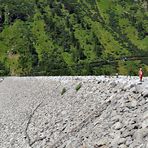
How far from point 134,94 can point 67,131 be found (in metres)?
9.87

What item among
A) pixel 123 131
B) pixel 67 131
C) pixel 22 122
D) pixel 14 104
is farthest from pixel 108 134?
pixel 14 104

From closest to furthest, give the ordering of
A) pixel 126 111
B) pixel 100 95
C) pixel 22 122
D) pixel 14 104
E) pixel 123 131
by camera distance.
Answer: pixel 123 131, pixel 126 111, pixel 100 95, pixel 22 122, pixel 14 104

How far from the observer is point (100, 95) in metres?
43.8

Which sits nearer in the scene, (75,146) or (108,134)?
(108,134)

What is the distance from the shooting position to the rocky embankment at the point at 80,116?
2861cm

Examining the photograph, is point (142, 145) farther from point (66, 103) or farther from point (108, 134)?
point (66, 103)

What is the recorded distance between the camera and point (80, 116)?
42.3 meters

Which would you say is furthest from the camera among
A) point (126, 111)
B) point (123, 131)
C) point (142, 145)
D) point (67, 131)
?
point (67, 131)

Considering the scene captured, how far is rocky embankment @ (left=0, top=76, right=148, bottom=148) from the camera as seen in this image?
2861cm

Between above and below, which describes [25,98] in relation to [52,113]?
below

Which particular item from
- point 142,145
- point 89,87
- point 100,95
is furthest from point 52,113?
point 142,145

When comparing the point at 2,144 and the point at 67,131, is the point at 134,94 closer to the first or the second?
the point at 67,131

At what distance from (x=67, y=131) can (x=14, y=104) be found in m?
35.2

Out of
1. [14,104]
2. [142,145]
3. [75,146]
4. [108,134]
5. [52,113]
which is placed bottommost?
[14,104]
